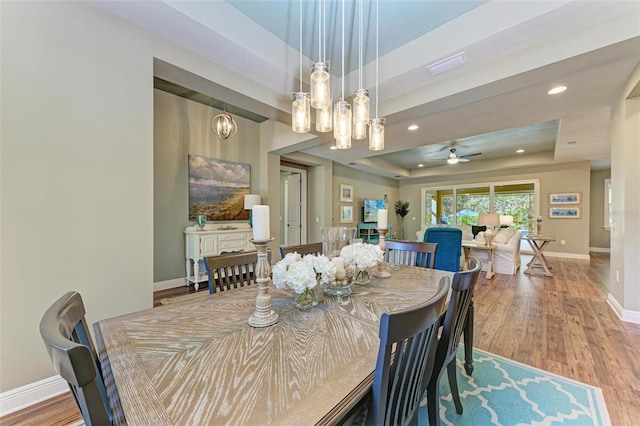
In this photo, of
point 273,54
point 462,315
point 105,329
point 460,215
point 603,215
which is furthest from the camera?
point 460,215

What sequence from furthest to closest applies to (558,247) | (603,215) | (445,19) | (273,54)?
1. (603,215)
2. (558,247)
3. (273,54)
4. (445,19)

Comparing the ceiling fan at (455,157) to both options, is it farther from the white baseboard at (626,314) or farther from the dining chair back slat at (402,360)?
the dining chair back slat at (402,360)

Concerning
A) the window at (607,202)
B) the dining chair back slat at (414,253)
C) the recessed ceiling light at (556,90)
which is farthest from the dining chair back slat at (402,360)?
the window at (607,202)

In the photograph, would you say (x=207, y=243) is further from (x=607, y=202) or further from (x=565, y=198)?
(x=607, y=202)

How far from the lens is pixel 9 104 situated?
1.51 m

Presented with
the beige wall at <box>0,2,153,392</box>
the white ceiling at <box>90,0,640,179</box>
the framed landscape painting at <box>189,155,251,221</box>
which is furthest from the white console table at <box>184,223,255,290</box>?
the white ceiling at <box>90,0,640,179</box>

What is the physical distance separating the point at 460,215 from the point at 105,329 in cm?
955

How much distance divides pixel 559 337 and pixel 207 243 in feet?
14.1

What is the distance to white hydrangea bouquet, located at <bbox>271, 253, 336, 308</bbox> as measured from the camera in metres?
1.16

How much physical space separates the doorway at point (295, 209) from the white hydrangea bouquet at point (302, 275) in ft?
16.2

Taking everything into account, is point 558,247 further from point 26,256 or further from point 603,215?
point 26,256

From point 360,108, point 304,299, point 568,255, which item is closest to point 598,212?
point 568,255

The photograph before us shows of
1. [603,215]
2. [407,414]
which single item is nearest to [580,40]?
[407,414]

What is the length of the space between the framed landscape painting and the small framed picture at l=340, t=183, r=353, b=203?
116 inches
